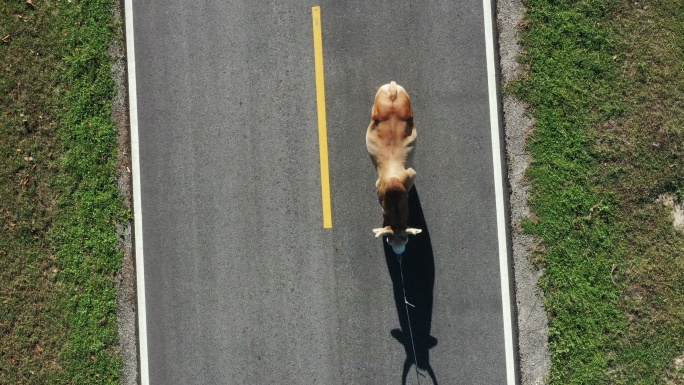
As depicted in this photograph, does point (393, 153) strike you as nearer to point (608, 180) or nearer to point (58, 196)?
point (608, 180)

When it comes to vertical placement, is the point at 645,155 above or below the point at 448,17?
below

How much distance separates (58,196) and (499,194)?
7.43 m

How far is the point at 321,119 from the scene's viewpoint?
9.30 meters

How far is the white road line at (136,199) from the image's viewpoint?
9.38 m

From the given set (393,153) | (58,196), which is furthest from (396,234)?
(58,196)

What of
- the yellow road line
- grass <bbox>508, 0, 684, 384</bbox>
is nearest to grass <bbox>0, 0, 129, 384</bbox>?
the yellow road line

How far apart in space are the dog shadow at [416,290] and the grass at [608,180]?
1.74m

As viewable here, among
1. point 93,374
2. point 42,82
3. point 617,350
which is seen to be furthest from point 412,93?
point 93,374

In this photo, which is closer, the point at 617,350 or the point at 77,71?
the point at 617,350

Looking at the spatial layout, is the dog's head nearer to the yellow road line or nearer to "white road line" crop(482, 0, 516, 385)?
the yellow road line

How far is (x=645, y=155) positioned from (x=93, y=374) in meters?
9.81

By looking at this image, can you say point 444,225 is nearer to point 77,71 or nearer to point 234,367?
point 234,367

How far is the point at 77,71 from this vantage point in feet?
31.1

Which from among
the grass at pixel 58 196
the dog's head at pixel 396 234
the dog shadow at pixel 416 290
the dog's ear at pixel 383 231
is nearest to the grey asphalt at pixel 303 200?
the dog shadow at pixel 416 290
